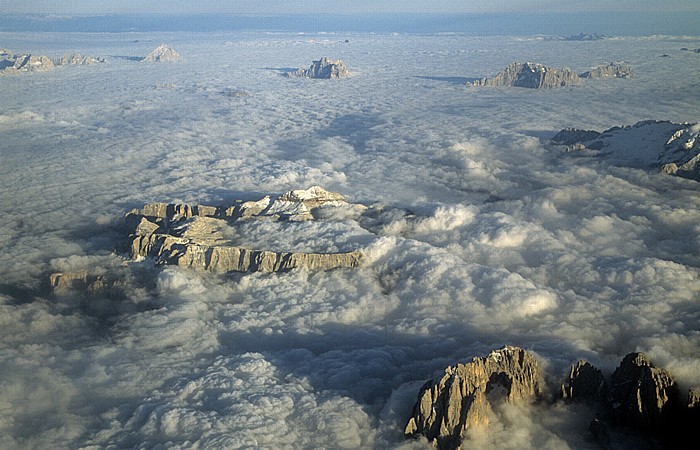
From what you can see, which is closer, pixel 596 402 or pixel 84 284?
pixel 596 402

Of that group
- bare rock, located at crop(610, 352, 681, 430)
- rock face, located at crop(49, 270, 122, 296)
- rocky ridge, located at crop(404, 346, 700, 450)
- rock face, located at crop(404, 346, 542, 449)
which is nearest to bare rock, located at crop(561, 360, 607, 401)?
rocky ridge, located at crop(404, 346, 700, 450)

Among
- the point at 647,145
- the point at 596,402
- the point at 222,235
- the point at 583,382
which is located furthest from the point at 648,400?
the point at 647,145


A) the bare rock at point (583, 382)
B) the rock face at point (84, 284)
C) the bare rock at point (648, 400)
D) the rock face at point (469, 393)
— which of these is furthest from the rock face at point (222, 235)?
the bare rock at point (648, 400)

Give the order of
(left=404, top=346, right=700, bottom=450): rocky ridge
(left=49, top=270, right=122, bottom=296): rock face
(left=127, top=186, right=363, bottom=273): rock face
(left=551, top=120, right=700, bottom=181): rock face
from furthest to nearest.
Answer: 1. (left=551, top=120, right=700, bottom=181): rock face
2. (left=127, top=186, right=363, bottom=273): rock face
3. (left=49, top=270, right=122, bottom=296): rock face
4. (left=404, top=346, right=700, bottom=450): rocky ridge

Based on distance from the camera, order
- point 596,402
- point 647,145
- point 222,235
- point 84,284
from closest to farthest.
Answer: point 596,402 → point 84,284 → point 222,235 → point 647,145

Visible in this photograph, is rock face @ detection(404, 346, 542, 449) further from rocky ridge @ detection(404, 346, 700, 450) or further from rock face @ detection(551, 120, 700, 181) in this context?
rock face @ detection(551, 120, 700, 181)

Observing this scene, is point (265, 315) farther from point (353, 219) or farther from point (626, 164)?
point (626, 164)

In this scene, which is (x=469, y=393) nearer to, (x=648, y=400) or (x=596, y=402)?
(x=596, y=402)
